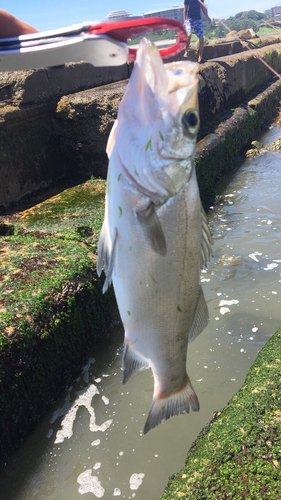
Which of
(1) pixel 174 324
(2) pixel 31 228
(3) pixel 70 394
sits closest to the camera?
(1) pixel 174 324

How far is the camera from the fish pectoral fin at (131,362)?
1984 millimetres

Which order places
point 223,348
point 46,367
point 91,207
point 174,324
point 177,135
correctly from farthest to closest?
point 91,207 → point 223,348 → point 46,367 → point 174,324 → point 177,135

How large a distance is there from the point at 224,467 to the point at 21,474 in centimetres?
205

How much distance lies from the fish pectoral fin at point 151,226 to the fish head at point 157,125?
0.06 metres

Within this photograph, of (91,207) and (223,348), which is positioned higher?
(91,207)

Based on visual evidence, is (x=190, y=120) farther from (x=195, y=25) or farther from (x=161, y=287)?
(x=195, y=25)

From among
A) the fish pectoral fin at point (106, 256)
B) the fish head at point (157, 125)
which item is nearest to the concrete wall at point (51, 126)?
the fish pectoral fin at point (106, 256)

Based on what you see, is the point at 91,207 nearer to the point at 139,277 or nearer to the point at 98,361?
the point at 98,361

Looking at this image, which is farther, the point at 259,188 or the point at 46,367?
the point at 259,188

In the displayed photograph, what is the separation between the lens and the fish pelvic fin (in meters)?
2.04

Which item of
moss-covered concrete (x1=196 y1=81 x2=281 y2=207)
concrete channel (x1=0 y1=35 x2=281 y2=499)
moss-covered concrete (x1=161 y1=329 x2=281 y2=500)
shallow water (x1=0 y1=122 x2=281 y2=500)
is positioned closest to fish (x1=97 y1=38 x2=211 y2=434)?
moss-covered concrete (x1=161 y1=329 x2=281 y2=500)

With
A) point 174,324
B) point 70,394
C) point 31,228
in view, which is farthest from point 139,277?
point 31,228

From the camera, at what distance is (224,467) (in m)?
2.61

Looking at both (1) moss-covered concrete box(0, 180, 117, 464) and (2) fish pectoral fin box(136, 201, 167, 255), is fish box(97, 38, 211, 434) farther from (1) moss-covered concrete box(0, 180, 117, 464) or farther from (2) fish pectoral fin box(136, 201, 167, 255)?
(1) moss-covered concrete box(0, 180, 117, 464)
